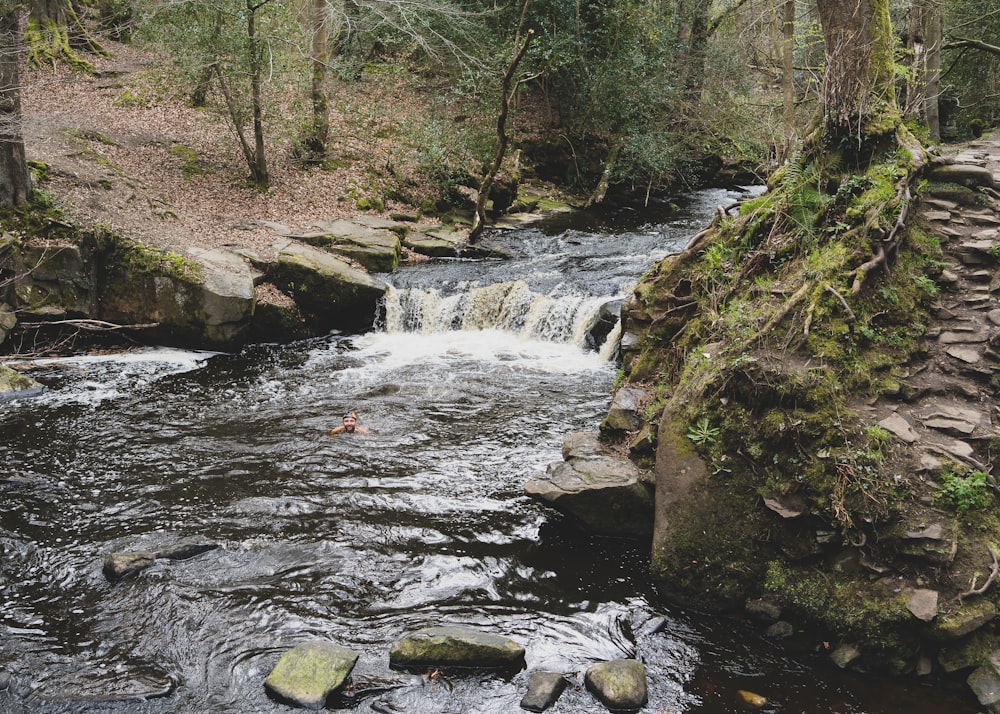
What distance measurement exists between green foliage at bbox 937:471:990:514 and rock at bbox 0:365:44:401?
419 inches

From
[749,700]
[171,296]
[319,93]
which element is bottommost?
[749,700]

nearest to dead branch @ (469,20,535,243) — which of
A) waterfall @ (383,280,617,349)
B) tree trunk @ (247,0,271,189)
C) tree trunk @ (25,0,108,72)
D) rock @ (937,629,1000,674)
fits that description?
waterfall @ (383,280,617,349)

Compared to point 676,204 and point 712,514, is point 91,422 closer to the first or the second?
point 712,514

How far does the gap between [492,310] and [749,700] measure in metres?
9.34

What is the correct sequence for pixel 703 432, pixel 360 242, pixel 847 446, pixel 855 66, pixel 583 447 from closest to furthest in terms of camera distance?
pixel 847 446, pixel 703 432, pixel 583 447, pixel 855 66, pixel 360 242

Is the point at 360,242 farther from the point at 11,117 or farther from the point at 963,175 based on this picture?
the point at 963,175

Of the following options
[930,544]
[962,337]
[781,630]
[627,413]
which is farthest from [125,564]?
[962,337]

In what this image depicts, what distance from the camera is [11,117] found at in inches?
399

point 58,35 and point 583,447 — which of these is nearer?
point 583,447

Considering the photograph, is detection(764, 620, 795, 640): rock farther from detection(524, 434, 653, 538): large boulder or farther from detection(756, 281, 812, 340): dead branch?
detection(756, 281, 812, 340): dead branch

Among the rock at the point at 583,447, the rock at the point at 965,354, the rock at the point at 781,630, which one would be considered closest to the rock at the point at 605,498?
the rock at the point at 583,447

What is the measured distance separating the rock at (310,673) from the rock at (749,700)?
256 centimetres

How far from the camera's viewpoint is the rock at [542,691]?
176 inches

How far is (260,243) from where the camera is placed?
13.4 metres
